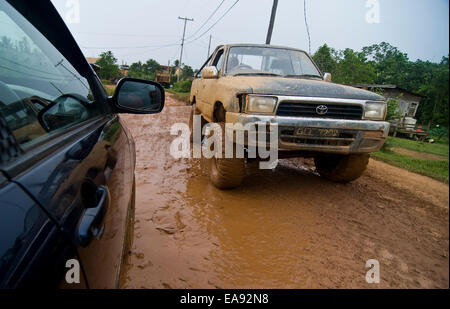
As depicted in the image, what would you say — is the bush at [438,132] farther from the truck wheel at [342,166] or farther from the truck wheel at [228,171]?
the truck wheel at [342,166]

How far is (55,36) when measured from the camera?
51.1 inches

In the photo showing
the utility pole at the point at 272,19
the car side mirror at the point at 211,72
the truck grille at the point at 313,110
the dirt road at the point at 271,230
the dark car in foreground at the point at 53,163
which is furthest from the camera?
the utility pole at the point at 272,19

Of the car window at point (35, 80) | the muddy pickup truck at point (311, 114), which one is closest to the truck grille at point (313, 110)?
the muddy pickup truck at point (311, 114)

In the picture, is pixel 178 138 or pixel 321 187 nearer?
pixel 321 187

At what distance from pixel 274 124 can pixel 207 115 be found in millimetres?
1543

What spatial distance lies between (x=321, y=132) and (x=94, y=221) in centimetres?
242

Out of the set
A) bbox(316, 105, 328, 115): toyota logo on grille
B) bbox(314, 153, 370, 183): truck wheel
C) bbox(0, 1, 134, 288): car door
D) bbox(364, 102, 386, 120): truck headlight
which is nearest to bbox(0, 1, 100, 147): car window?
bbox(0, 1, 134, 288): car door

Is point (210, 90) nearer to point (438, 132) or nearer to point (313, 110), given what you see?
point (313, 110)

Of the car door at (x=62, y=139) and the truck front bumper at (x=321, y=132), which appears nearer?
the car door at (x=62, y=139)

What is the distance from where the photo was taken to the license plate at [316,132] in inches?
105

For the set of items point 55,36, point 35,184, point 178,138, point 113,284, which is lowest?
point 178,138

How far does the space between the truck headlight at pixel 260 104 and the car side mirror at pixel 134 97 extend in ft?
3.75
